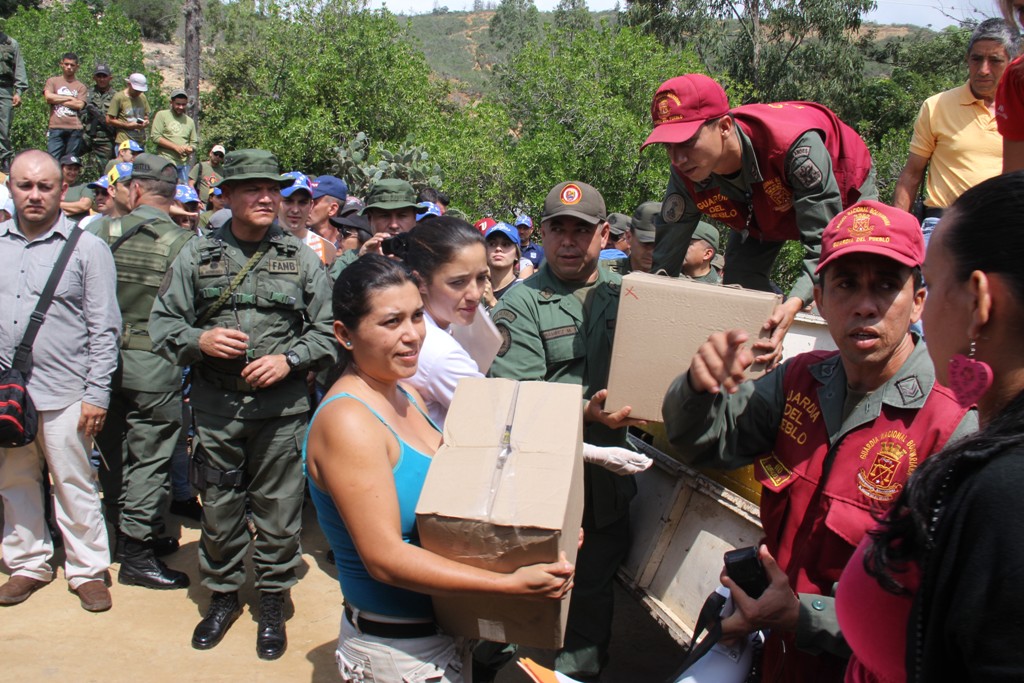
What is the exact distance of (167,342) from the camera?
421 cm

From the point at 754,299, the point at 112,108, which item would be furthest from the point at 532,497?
the point at 112,108

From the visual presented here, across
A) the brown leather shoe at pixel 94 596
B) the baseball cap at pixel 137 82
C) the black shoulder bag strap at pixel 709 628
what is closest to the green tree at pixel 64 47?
the baseball cap at pixel 137 82

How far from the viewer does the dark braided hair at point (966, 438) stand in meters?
1.21

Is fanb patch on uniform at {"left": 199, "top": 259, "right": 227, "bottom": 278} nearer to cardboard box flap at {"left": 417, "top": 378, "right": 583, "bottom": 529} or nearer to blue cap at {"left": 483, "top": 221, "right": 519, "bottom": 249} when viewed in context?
cardboard box flap at {"left": 417, "top": 378, "right": 583, "bottom": 529}

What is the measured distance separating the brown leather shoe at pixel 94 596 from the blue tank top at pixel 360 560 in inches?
118

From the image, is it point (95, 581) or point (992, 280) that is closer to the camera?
point (992, 280)

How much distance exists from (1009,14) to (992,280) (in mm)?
1409

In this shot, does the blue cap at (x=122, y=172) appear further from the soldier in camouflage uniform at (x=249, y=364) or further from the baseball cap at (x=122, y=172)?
the soldier in camouflage uniform at (x=249, y=364)

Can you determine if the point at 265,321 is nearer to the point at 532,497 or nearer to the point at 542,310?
the point at 542,310

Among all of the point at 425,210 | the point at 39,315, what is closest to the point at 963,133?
the point at 425,210

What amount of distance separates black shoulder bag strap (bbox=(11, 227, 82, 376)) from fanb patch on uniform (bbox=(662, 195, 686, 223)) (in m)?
3.26

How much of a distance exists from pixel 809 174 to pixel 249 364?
273 cm

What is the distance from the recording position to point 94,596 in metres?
4.75

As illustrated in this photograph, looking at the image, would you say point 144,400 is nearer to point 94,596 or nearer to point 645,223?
point 94,596
